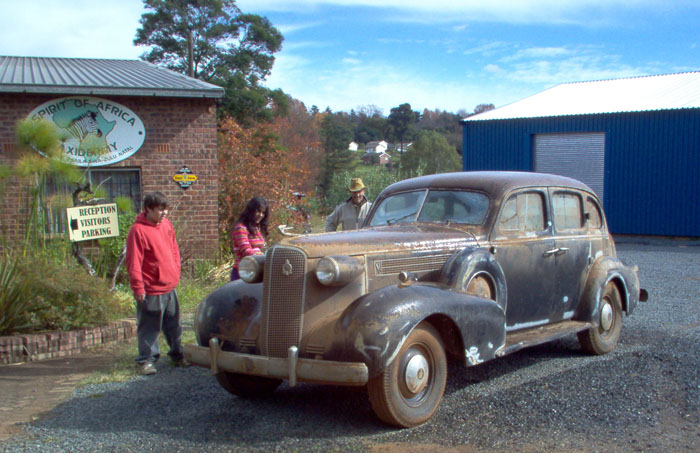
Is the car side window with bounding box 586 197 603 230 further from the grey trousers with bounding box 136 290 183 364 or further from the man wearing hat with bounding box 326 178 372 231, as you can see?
the grey trousers with bounding box 136 290 183 364

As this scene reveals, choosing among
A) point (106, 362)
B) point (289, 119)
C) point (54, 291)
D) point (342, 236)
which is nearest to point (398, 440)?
point (342, 236)

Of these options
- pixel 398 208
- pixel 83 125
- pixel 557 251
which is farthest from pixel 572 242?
pixel 83 125

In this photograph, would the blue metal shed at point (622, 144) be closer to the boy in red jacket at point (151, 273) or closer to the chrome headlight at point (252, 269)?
the boy in red jacket at point (151, 273)

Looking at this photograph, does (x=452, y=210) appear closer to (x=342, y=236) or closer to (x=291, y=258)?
(x=342, y=236)

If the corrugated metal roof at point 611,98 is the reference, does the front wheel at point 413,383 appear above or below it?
below

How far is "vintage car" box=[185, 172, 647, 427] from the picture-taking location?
4.20 m

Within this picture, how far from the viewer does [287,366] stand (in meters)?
4.14

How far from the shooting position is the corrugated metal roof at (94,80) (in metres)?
9.59

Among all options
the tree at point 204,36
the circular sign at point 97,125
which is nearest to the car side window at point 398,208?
the circular sign at point 97,125

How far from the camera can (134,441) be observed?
13.6 feet

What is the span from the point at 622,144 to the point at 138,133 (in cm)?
1433

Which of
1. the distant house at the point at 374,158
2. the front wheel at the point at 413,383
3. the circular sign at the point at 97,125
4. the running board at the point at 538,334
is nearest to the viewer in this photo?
Result: the front wheel at the point at 413,383

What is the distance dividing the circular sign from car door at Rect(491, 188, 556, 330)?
6556 mm

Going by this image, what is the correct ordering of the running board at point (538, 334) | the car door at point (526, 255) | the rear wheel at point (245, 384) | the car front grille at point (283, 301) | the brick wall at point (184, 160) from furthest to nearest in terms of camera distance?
the brick wall at point (184, 160)
the car door at point (526, 255)
the running board at point (538, 334)
the rear wheel at point (245, 384)
the car front grille at point (283, 301)
